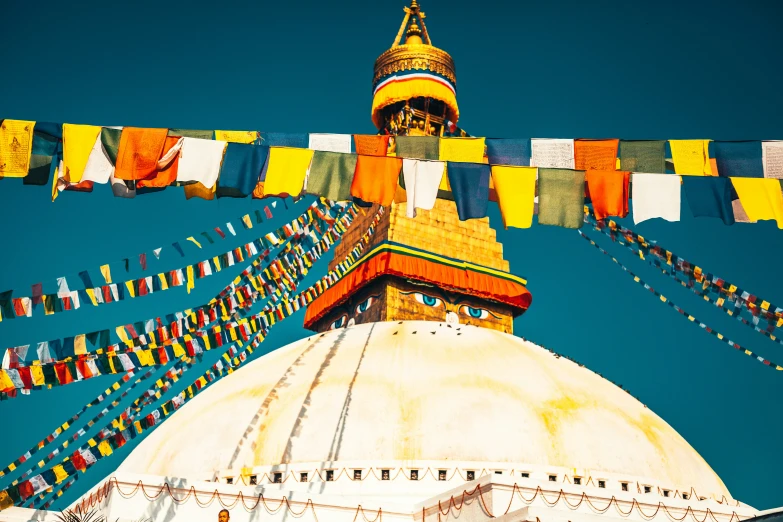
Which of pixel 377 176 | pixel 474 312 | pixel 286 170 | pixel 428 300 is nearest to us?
pixel 286 170

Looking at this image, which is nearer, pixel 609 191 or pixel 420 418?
pixel 609 191

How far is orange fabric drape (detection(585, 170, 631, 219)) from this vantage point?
10859 mm

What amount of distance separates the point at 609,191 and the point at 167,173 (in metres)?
4.78

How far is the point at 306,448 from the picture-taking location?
13328 millimetres

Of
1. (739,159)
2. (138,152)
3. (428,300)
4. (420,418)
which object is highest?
(739,159)

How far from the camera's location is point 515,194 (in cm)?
1086

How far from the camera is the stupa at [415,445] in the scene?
38.8 ft

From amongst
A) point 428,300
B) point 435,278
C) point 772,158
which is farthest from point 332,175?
point 428,300

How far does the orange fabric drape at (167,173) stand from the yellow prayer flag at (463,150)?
10.2ft

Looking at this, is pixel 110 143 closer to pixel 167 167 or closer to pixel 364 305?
pixel 167 167

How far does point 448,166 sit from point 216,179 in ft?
8.18

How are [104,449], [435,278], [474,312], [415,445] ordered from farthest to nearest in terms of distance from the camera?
[474,312], [435,278], [415,445], [104,449]

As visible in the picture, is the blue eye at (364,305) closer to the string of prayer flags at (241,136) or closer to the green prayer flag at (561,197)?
the string of prayer flags at (241,136)

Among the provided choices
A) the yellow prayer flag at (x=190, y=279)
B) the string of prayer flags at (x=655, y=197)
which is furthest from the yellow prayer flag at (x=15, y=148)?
the string of prayer flags at (x=655, y=197)
